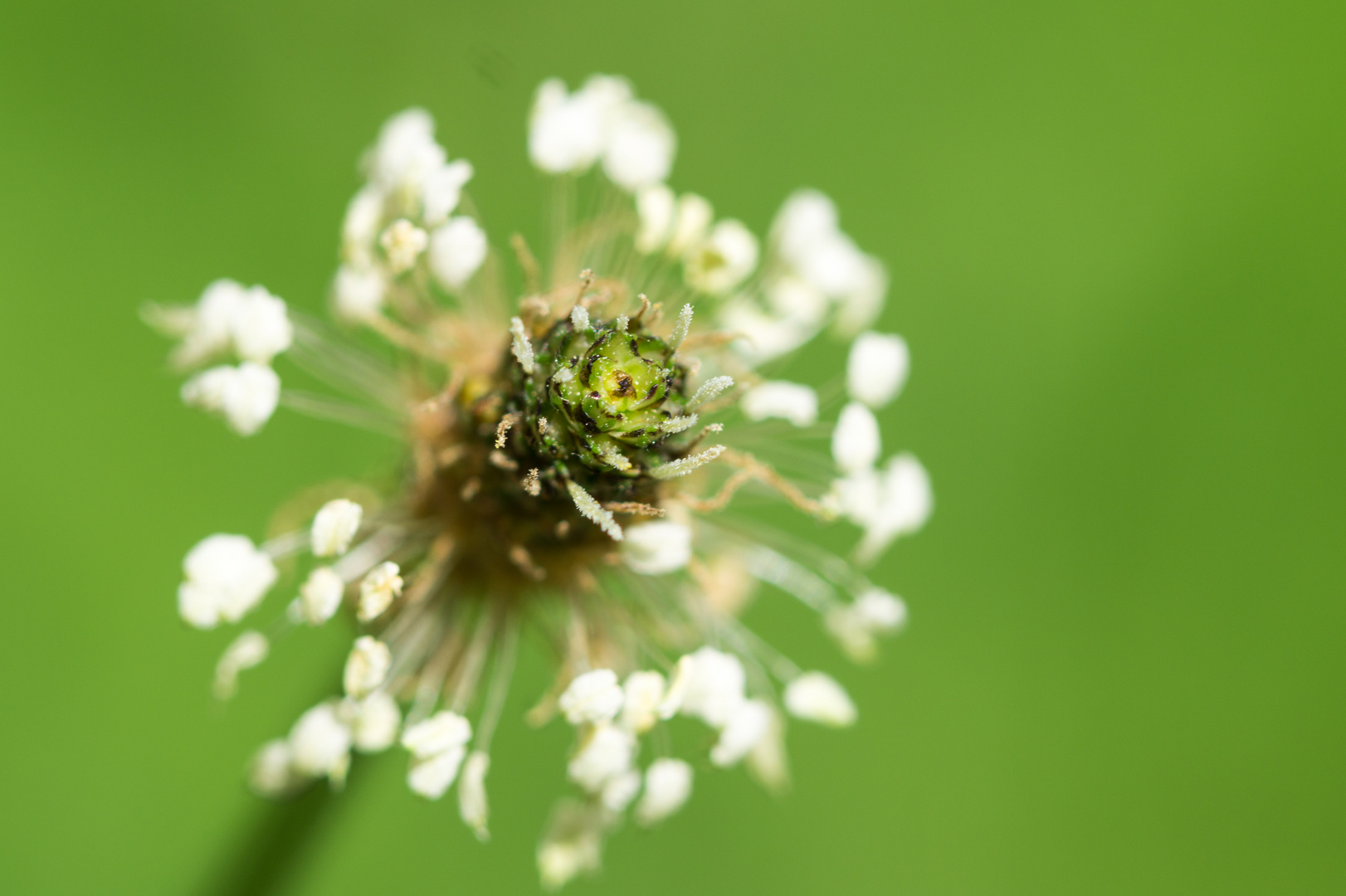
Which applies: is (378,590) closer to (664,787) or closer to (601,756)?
(601,756)

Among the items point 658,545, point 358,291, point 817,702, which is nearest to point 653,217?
point 358,291

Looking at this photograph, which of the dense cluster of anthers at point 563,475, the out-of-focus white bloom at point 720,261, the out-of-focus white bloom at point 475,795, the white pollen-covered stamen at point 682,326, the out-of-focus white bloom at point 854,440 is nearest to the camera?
the white pollen-covered stamen at point 682,326

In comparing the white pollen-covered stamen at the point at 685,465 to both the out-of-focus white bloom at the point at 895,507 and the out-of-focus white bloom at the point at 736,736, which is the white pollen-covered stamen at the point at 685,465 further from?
the out-of-focus white bloom at the point at 895,507

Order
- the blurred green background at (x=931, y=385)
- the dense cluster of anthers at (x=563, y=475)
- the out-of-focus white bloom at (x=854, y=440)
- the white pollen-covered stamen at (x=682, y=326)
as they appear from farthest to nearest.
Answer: the blurred green background at (x=931, y=385), the out-of-focus white bloom at (x=854, y=440), the dense cluster of anthers at (x=563, y=475), the white pollen-covered stamen at (x=682, y=326)

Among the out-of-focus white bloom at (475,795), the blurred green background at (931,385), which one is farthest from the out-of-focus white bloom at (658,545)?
the blurred green background at (931,385)

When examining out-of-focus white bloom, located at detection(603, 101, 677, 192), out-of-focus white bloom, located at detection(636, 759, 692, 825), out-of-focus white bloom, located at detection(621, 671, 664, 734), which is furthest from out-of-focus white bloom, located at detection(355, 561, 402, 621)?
out-of-focus white bloom, located at detection(603, 101, 677, 192)

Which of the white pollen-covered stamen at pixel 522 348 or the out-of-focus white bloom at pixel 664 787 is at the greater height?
the white pollen-covered stamen at pixel 522 348
